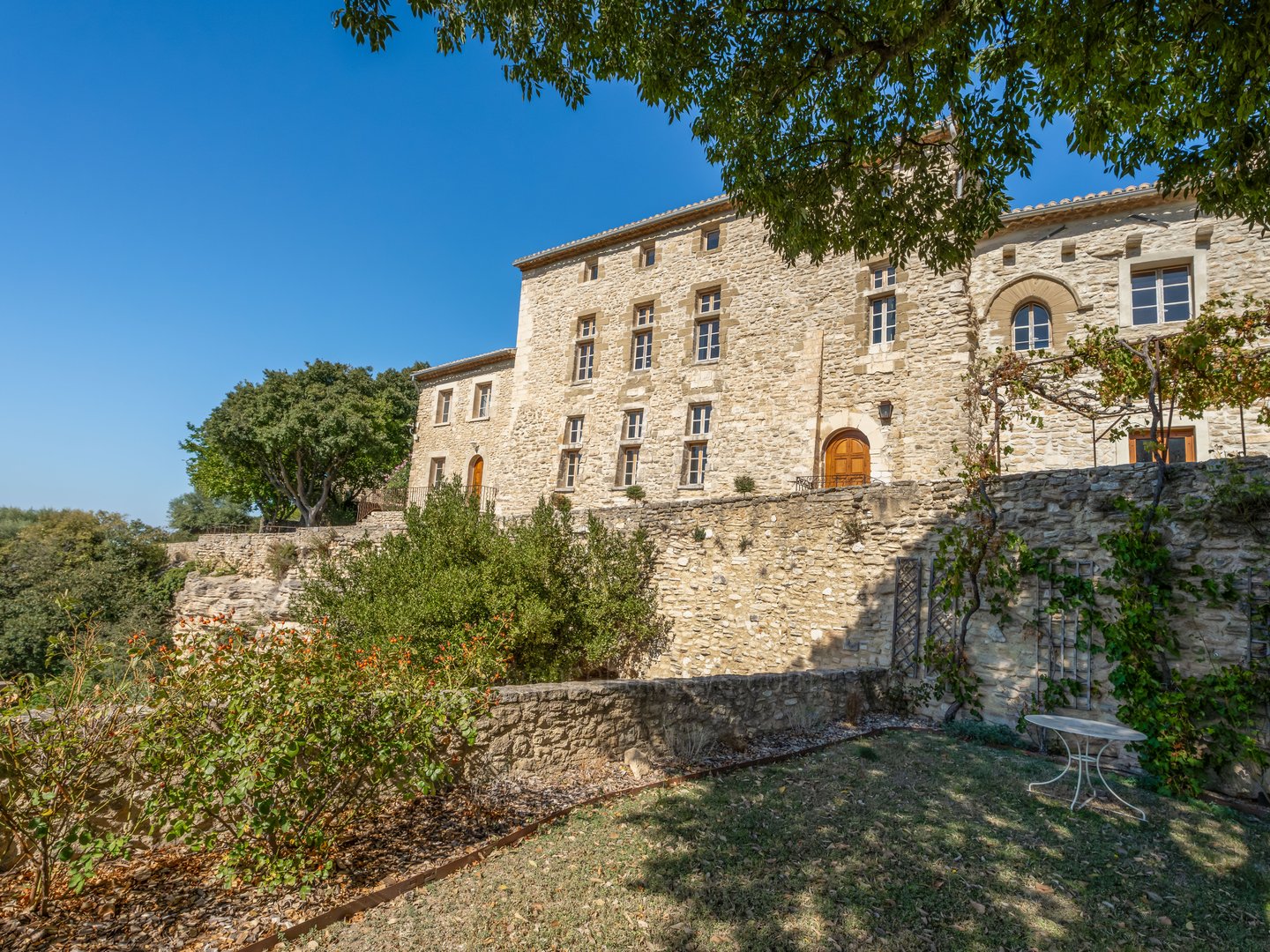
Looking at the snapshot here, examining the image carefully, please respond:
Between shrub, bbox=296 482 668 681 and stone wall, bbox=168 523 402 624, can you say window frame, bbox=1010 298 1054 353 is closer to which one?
shrub, bbox=296 482 668 681

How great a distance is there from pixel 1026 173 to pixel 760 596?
637 cm

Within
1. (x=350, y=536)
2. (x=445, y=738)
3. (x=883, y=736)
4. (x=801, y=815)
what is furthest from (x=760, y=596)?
(x=350, y=536)

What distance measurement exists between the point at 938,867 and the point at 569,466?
15.3m

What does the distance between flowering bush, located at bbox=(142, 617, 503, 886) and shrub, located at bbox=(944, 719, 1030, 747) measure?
5.61m

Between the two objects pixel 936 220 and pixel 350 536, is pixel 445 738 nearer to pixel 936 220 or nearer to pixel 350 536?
pixel 936 220

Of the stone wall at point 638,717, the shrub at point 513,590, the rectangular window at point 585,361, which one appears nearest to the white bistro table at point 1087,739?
the stone wall at point 638,717

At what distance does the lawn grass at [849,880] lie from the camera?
293 centimetres

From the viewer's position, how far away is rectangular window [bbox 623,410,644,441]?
17031 mm

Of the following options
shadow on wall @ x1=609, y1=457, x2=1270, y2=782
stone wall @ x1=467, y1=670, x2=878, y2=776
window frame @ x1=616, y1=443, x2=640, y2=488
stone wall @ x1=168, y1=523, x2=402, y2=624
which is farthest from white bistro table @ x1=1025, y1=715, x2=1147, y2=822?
stone wall @ x1=168, y1=523, x2=402, y2=624

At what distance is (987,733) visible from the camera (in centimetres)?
661

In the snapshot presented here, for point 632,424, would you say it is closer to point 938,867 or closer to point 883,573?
point 883,573

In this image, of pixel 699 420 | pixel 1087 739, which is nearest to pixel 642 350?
pixel 699 420

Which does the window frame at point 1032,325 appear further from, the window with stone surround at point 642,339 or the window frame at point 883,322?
the window with stone surround at point 642,339

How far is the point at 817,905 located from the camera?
10.4 ft
